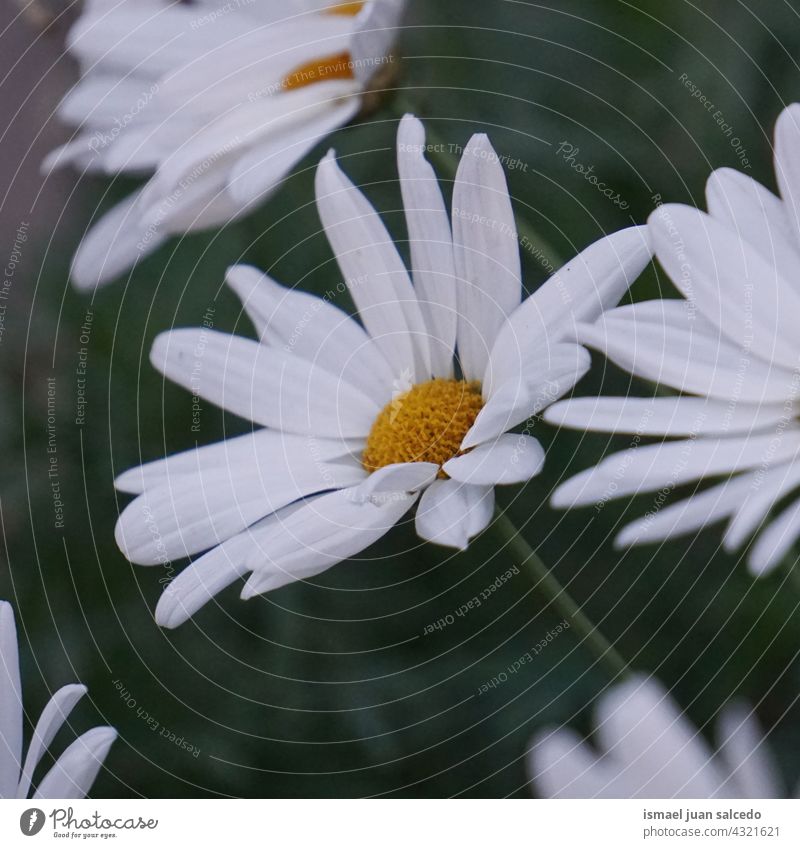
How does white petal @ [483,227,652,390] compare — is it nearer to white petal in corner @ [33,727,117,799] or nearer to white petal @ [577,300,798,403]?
white petal @ [577,300,798,403]

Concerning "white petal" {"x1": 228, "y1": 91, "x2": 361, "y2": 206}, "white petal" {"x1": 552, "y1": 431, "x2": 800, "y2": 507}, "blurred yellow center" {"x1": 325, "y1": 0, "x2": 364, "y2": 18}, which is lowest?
"white petal" {"x1": 552, "y1": 431, "x2": 800, "y2": 507}

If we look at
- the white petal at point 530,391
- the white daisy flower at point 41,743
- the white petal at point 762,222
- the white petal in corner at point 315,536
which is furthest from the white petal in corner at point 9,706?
the white petal at point 762,222

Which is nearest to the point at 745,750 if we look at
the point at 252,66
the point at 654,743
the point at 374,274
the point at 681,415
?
the point at 654,743

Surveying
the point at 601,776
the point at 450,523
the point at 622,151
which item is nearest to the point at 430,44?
the point at 622,151

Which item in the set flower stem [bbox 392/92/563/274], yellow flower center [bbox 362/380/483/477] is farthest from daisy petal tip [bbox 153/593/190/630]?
flower stem [bbox 392/92/563/274]

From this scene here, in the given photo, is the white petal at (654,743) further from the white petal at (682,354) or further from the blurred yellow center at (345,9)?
the blurred yellow center at (345,9)

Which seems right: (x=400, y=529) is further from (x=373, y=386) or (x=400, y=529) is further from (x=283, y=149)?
(x=283, y=149)
